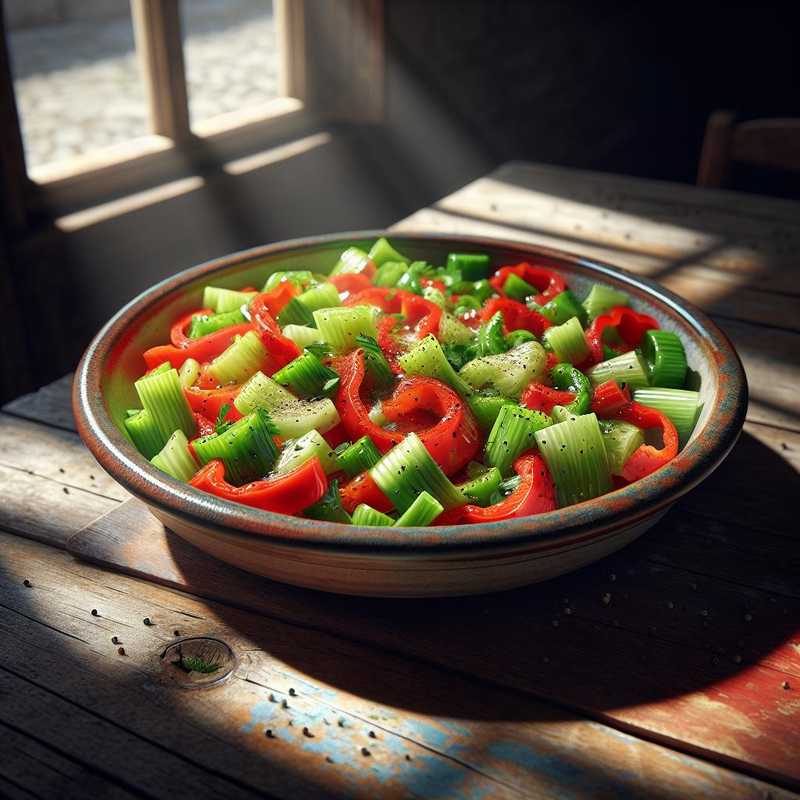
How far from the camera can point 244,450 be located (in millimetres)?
1027

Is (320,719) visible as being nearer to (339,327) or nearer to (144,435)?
(144,435)

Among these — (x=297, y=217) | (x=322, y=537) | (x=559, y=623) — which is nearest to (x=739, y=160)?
(x=297, y=217)

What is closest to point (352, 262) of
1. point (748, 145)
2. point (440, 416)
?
point (440, 416)

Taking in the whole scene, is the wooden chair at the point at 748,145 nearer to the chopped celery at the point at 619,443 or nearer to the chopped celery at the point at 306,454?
the chopped celery at the point at 619,443

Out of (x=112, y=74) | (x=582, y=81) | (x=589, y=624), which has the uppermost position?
(x=589, y=624)

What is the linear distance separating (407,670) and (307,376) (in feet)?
1.27

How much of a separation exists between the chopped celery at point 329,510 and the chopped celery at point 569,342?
1.42 ft

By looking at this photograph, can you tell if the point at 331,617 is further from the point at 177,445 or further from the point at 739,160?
the point at 739,160

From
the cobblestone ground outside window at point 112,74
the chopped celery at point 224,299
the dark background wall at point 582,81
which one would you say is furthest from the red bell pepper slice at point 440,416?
the cobblestone ground outside window at point 112,74

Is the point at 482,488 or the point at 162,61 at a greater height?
the point at 162,61

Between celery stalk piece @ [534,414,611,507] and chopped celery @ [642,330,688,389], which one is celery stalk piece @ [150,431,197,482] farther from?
chopped celery @ [642,330,688,389]

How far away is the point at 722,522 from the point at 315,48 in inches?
108

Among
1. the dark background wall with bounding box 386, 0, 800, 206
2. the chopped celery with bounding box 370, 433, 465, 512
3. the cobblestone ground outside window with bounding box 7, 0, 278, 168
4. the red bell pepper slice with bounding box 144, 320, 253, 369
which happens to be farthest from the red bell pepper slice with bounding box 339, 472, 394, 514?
the cobblestone ground outside window with bounding box 7, 0, 278, 168

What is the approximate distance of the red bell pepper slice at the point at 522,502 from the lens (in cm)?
96
